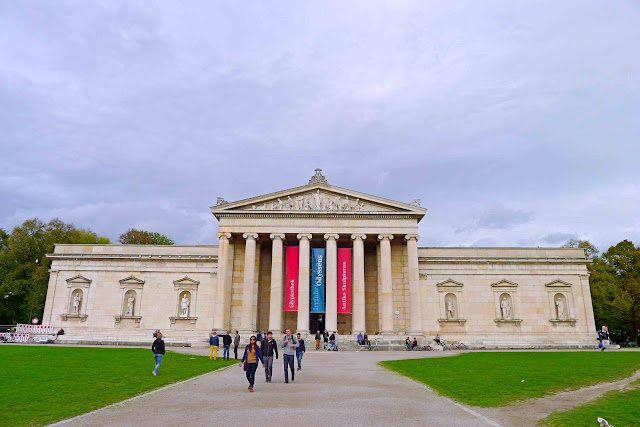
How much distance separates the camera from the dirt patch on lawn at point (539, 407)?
11234 millimetres

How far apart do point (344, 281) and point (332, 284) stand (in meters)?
1.44

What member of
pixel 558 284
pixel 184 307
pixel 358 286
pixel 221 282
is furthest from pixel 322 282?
pixel 558 284

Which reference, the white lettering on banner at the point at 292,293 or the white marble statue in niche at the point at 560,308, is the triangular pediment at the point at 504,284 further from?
the white lettering on banner at the point at 292,293

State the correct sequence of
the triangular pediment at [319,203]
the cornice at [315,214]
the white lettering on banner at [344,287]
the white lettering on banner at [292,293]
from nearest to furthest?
1. the white lettering on banner at [292,293]
2. the white lettering on banner at [344,287]
3. the cornice at [315,214]
4. the triangular pediment at [319,203]

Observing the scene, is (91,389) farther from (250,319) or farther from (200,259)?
(200,259)

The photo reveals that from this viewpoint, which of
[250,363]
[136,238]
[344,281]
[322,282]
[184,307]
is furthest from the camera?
[136,238]

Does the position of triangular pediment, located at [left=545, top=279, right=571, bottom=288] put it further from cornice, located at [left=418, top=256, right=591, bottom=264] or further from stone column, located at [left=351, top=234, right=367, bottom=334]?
stone column, located at [left=351, top=234, right=367, bottom=334]

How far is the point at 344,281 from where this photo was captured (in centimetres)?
4659

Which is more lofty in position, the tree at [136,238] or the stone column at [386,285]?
the tree at [136,238]

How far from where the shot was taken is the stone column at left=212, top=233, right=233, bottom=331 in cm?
4509

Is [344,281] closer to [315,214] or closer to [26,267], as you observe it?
[315,214]

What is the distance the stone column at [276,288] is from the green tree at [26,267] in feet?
101

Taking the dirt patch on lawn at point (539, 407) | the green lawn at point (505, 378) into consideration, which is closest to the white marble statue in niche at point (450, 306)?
the green lawn at point (505, 378)

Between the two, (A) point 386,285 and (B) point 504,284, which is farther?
(B) point 504,284
